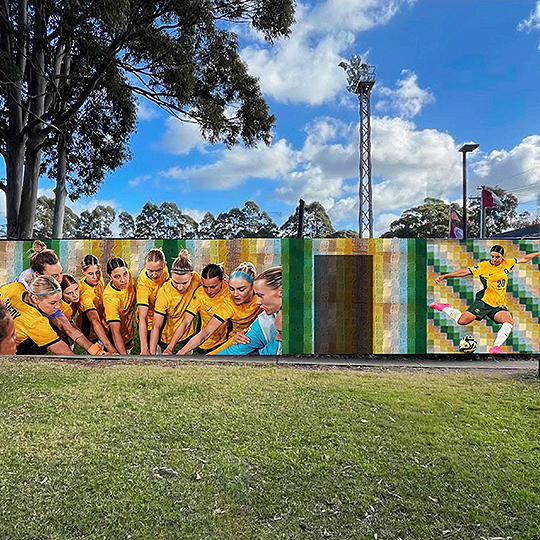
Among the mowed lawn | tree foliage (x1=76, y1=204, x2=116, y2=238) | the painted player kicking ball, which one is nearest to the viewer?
the mowed lawn

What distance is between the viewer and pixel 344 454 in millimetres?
4559

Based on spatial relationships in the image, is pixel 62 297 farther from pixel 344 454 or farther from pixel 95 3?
pixel 95 3

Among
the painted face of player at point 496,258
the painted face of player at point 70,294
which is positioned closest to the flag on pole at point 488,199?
the painted face of player at point 496,258

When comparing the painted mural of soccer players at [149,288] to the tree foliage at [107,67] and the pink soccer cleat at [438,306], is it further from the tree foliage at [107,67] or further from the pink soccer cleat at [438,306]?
the tree foliage at [107,67]

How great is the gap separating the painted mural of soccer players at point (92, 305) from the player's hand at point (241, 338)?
2106mm

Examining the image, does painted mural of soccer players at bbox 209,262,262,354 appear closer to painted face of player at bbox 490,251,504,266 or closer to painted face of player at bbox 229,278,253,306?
painted face of player at bbox 229,278,253,306

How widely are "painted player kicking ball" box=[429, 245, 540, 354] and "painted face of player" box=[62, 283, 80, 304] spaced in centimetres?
623

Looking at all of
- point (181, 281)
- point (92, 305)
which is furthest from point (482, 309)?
A: point (92, 305)

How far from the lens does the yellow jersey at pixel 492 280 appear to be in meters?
8.50

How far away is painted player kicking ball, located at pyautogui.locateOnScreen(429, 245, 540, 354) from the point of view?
848 cm

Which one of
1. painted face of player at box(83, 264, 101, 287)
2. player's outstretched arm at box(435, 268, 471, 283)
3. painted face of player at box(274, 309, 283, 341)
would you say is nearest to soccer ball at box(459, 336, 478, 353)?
player's outstretched arm at box(435, 268, 471, 283)

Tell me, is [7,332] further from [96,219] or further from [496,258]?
[96,219]

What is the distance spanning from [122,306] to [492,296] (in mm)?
6503

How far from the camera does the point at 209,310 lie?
8.30 meters
